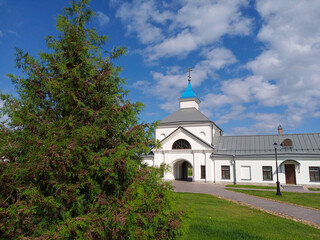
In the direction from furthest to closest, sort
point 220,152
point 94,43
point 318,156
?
1. point 220,152
2. point 318,156
3. point 94,43

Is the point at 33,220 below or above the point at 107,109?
below

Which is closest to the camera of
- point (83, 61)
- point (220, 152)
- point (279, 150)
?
point (83, 61)

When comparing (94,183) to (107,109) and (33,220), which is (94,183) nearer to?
(33,220)

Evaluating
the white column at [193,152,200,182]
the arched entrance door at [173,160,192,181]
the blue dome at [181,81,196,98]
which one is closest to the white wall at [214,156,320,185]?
the white column at [193,152,200,182]

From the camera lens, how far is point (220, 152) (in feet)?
99.6

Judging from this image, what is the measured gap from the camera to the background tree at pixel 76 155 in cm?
366

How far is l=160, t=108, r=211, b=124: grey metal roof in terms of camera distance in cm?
3362

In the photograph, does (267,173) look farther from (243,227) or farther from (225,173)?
(243,227)

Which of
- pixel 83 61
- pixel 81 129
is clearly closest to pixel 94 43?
pixel 83 61

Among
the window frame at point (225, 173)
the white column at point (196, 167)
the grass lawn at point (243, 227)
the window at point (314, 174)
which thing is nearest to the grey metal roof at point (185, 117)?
the white column at point (196, 167)

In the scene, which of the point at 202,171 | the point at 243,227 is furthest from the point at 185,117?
the point at 243,227

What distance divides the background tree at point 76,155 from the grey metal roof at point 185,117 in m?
28.6

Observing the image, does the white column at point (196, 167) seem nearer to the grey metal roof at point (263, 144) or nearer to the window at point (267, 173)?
the grey metal roof at point (263, 144)

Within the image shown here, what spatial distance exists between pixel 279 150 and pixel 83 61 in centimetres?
2922
